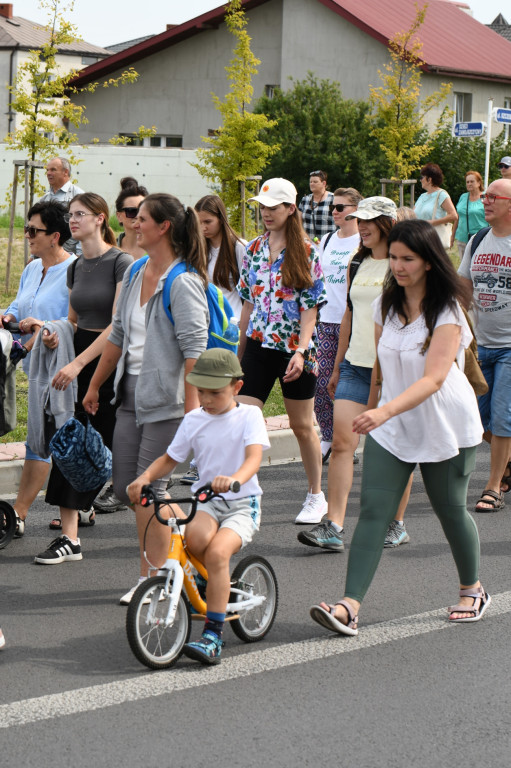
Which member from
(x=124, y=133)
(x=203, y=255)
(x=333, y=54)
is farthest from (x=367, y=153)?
(x=203, y=255)

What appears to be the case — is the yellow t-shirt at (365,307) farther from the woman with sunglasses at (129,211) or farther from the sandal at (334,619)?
the sandal at (334,619)

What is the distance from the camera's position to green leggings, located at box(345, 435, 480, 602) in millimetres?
5160

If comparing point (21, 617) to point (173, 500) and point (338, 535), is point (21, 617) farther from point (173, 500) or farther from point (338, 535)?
point (338, 535)

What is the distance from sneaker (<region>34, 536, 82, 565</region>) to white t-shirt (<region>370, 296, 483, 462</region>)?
81.9 inches

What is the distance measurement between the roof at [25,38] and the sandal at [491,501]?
51.3 metres

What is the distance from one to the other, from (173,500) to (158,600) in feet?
1.28

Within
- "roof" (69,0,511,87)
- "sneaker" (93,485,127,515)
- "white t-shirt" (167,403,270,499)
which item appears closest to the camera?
"white t-shirt" (167,403,270,499)

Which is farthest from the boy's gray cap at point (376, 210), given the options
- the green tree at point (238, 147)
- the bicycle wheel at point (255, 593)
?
the green tree at point (238, 147)

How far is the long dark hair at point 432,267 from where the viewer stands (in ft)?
16.7

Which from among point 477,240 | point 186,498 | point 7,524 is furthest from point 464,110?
point 186,498

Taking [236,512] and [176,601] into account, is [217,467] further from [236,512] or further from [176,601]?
[176,601]

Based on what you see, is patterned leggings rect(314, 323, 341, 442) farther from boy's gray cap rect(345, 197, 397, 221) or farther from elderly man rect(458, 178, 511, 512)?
boy's gray cap rect(345, 197, 397, 221)

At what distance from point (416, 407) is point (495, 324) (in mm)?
2973

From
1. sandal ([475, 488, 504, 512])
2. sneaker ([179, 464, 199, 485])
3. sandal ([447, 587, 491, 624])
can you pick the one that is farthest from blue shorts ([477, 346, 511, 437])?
sandal ([447, 587, 491, 624])
